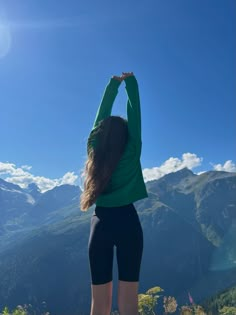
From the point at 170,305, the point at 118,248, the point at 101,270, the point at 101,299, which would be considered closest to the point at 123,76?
the point at 118,248

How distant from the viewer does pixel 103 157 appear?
430cm

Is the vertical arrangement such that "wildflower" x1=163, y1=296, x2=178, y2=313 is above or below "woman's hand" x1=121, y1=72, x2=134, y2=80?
below

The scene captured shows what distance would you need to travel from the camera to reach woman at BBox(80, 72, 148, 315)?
404 cm

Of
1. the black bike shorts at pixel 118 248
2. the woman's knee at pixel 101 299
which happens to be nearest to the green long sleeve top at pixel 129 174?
the black bike shorts at pixel 118 248

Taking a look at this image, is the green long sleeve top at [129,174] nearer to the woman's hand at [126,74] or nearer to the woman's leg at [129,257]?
the woman's leg at [129,257]

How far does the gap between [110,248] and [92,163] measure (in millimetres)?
924

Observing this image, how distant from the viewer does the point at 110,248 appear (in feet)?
13.4

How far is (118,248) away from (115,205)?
0.45m

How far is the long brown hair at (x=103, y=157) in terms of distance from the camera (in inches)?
166

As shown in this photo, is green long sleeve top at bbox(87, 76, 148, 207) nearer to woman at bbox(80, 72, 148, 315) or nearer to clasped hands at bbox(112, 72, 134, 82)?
woman at bbox(80, 72, 148, 315)

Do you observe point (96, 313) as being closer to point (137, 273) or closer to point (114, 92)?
point (137, 273)

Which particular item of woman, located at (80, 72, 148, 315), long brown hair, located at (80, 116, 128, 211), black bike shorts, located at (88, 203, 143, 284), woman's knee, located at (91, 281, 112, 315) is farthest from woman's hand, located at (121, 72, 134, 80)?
woman's knee, located at (91, 281, 112, 315)

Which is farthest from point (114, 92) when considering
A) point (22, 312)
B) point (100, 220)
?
point (22, 312)

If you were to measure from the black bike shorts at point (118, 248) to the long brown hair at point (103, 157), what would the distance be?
36cm
